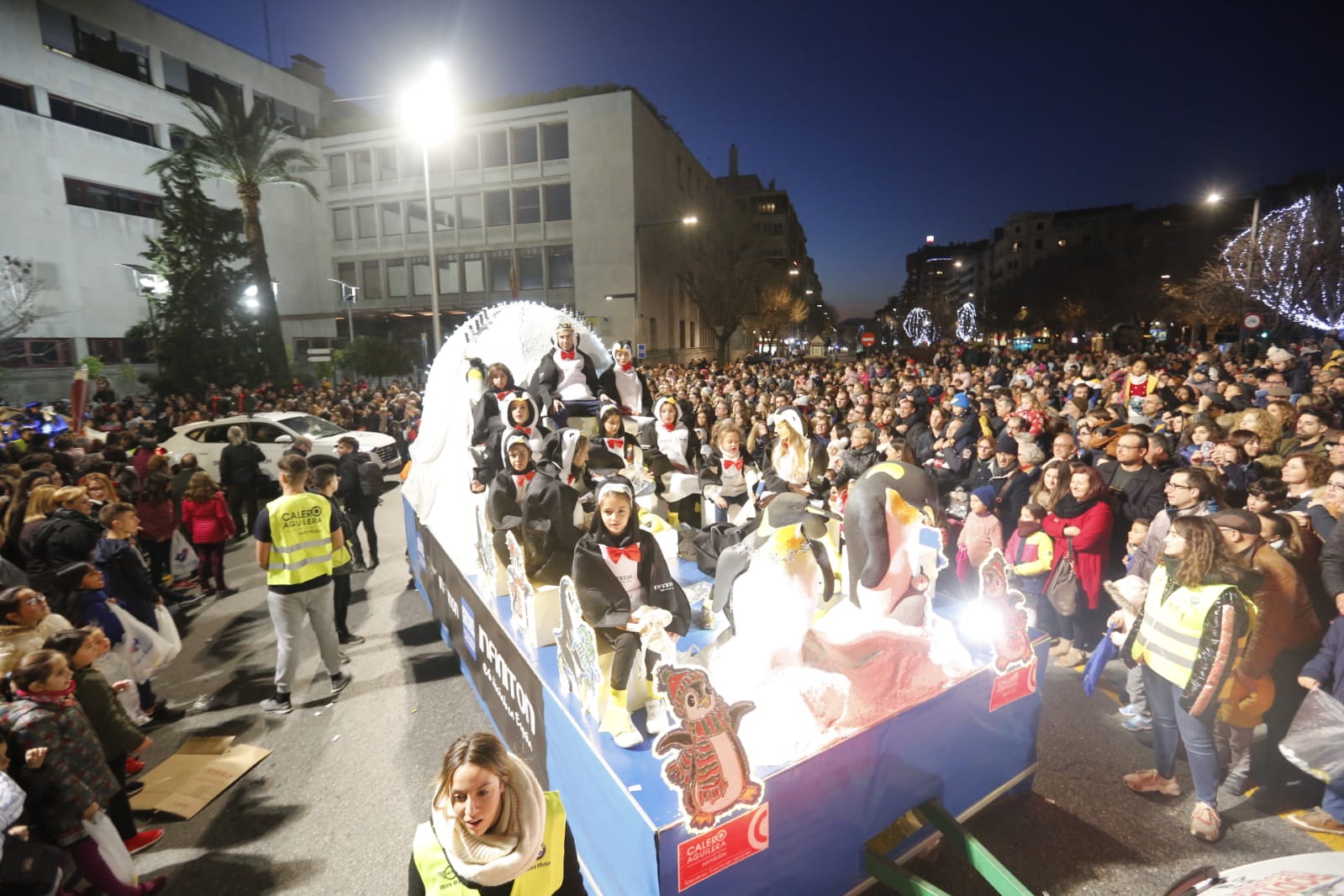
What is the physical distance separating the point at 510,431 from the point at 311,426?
31.1ft

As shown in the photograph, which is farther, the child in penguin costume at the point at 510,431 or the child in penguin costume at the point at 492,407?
the child in penguin costume at the point at 492,407

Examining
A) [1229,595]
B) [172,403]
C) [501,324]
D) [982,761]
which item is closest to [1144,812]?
[982,761]

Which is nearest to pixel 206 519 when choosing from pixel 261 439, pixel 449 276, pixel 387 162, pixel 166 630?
pixel 166 630

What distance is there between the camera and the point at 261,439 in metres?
12.4

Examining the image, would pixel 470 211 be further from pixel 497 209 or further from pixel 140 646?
pixel 140 646

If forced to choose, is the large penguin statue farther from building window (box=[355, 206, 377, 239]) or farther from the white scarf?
building window (box=[355, 206, 377, 239])

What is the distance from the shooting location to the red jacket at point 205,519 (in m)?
7.45

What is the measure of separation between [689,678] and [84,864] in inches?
135

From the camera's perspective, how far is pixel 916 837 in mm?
3400

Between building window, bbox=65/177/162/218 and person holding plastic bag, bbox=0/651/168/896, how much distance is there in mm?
26986

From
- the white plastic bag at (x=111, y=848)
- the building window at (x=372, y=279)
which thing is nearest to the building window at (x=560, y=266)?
the building window at (x=372, y=279)

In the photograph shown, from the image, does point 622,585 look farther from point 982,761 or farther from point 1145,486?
point 1145,486

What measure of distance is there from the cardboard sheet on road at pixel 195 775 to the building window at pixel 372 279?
111 ft

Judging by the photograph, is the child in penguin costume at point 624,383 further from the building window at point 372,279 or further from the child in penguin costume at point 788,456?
the building window at point 372,279
